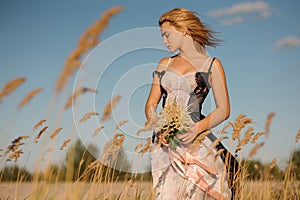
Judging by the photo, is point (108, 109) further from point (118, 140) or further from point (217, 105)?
point (217, 105)

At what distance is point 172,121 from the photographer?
3.30 meters

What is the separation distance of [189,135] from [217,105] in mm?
430

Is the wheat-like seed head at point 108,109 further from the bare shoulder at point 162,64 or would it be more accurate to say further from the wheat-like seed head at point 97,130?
the bare shoulder at point 162,64

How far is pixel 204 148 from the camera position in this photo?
346 cm

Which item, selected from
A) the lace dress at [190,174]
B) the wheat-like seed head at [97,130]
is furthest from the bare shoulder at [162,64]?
the wheat-like seed head at [97,130]

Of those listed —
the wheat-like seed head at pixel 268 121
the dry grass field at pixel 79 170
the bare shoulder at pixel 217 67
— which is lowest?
the dry grass field at pixel 79 170

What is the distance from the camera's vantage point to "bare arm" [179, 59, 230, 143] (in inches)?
134

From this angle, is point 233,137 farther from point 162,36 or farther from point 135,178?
point 162,36

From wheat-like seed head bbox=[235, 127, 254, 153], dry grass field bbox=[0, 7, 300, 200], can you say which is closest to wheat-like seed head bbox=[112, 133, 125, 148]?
dry grass field bbox=[0, 7, 300, 200]

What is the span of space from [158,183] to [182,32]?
134 cm

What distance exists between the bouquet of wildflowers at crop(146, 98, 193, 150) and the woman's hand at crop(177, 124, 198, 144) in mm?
28

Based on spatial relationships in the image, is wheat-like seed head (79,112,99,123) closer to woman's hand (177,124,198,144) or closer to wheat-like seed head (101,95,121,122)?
wheat-like seed head (101,95,121,122)

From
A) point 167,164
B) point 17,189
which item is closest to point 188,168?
point 167,164

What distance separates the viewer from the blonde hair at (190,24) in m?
3.77
